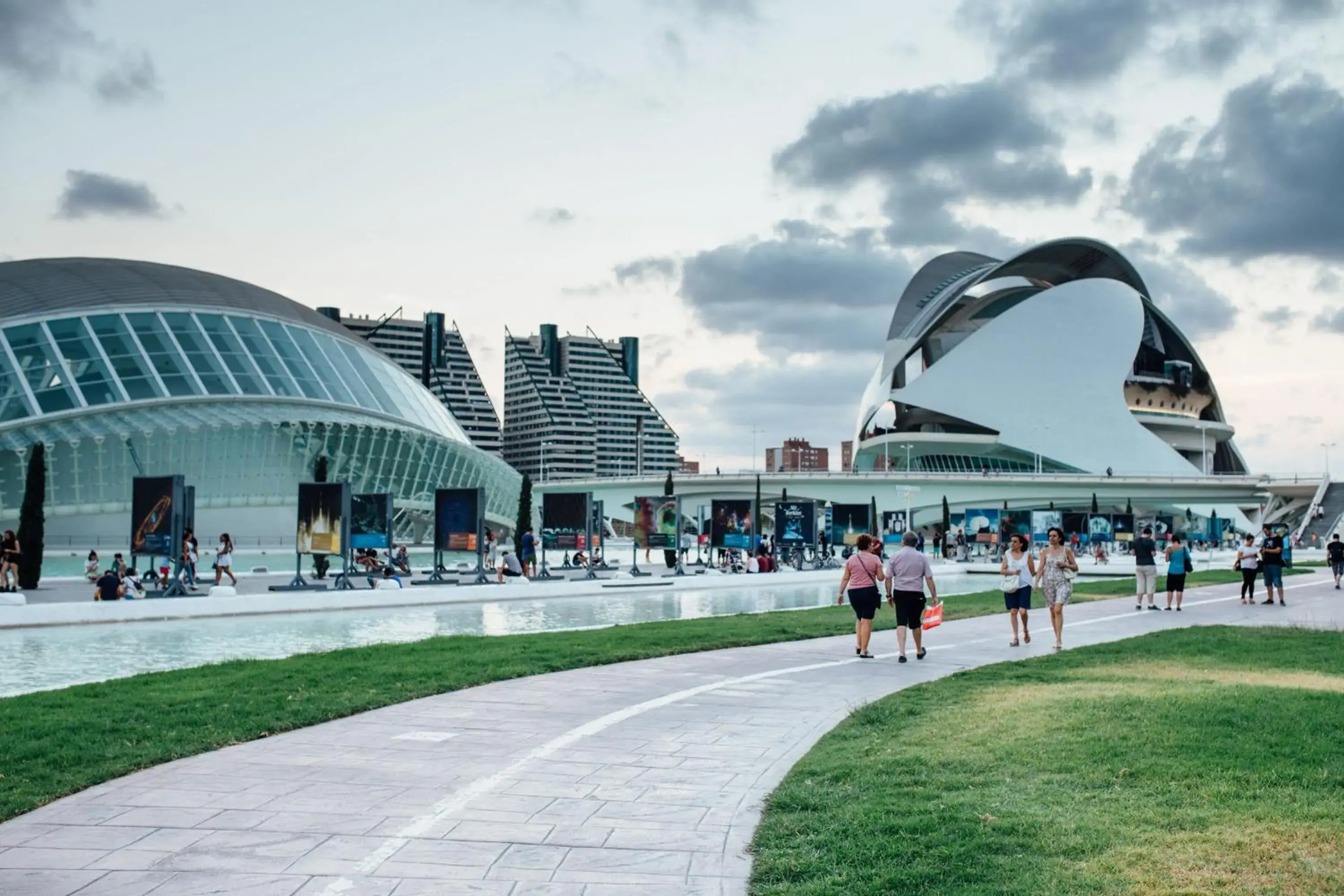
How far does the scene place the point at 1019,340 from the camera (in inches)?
4574

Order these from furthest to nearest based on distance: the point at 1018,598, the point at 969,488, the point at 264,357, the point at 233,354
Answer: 1. the point at 969,488
2. the point at 264,357
3. the point at 233,354
4. the point at 1018,598

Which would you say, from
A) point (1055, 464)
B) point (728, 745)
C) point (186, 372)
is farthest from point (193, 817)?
point (1055, 464)

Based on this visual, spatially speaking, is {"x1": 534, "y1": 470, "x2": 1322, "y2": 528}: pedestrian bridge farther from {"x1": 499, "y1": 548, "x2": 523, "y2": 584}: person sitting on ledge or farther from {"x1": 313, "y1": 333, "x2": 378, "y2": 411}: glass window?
{"x1": 499, "y1": 548, "x2": 523, "y2": 584}: person sitting on ledge

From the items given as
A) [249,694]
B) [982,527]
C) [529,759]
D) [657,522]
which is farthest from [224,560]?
[982,527]

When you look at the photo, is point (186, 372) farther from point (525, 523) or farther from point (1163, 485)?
point (1163, 485)

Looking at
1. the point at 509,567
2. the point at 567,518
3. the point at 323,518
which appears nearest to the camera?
the point at 323,518

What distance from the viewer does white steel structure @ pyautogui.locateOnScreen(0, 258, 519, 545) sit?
4841 centimetres

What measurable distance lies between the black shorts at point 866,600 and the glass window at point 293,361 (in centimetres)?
4468

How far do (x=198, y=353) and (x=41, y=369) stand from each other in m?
6.93

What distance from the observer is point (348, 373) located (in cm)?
6219

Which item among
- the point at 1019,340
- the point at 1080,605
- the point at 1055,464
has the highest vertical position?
the point at 1019,340

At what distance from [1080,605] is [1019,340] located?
295 ft

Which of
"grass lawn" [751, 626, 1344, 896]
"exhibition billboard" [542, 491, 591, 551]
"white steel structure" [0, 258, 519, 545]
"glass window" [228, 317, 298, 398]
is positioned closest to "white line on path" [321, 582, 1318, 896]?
"grass lawn" [751, 626, 1344, 896]

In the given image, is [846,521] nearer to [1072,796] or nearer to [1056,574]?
[1056,574]
